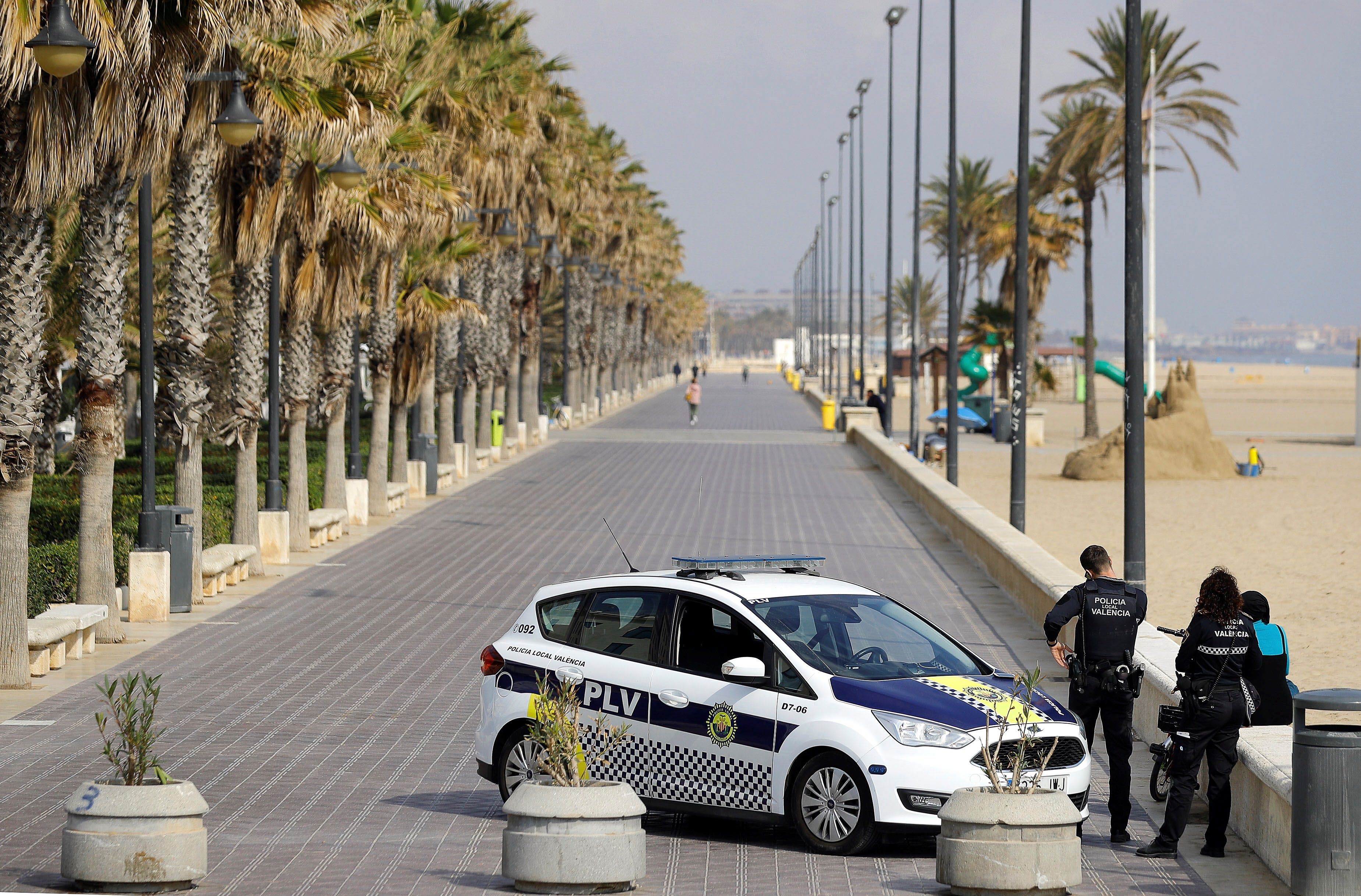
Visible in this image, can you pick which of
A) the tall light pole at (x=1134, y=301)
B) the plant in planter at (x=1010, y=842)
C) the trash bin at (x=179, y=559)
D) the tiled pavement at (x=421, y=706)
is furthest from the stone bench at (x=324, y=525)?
the plant in planter at (x=1010, y=842)

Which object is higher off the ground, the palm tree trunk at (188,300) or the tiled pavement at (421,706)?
the palm tree trunk at (188,300)

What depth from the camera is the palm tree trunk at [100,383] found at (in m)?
17.5

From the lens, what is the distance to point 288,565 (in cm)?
2430

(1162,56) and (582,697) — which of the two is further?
(1162,56)

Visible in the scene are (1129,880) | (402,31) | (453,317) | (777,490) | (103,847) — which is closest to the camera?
(103,847)

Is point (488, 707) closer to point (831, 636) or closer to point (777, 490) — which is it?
point (831, 636)

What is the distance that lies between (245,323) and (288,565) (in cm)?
341

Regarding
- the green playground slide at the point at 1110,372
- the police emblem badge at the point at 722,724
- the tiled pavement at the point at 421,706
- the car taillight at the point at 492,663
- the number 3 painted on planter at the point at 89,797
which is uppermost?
the green playground slide at the point at 1110,372

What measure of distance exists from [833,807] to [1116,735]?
67.6 inches

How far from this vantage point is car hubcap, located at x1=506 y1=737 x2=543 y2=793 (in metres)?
10.1

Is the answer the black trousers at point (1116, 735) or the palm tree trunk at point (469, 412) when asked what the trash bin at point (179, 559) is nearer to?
the black trousers at point (1116, 735)

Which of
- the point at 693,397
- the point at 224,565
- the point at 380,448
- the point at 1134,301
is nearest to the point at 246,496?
the point at 224,565

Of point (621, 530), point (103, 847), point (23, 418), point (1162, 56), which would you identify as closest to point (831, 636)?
point (103, 847)

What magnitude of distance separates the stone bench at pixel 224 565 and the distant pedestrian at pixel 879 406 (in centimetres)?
3606
